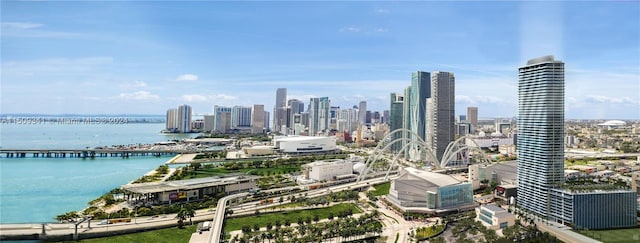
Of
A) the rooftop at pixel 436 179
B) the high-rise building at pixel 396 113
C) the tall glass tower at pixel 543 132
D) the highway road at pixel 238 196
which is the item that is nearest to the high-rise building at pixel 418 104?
the high-rise building at pixel 396 113

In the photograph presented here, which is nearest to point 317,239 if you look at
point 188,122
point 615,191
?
point 615,191

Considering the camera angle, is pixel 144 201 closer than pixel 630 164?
Yes

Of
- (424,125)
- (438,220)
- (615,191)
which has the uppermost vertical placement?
(424,125)

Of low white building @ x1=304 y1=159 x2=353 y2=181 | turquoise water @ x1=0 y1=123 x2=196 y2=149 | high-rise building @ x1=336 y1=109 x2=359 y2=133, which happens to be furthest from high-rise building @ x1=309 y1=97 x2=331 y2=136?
low white building @ x1=304 y1=159 x2=353 y2=181

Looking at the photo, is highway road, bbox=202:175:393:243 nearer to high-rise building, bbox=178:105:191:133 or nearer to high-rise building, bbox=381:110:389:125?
high-rise building, bbox=178:105:191:133

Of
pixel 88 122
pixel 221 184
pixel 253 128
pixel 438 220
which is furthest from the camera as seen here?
pixel 88 122

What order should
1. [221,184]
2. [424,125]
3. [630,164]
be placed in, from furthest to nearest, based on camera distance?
[424,125], [630,164], [221,184]

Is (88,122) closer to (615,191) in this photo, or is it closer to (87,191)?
(87,191)
